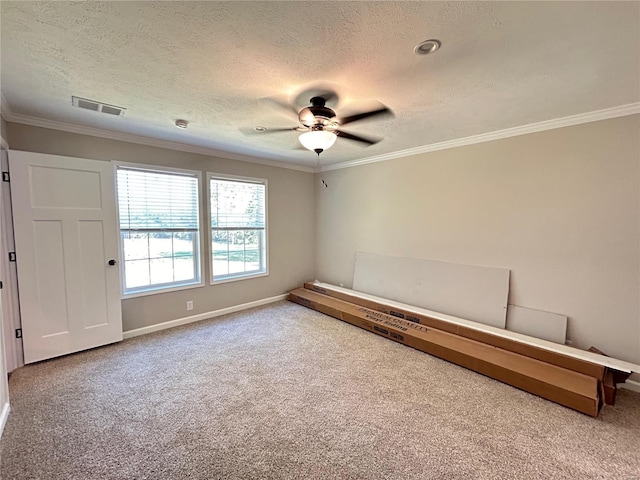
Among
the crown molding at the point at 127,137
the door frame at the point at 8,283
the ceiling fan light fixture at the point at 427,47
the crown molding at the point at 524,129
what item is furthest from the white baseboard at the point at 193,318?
the ceiling fan light fixture at the point at 427,47

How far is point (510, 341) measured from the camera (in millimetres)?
2844

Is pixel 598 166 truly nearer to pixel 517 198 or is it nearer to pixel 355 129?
pixel 517 198

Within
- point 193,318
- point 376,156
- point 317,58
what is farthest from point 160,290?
point 376,156

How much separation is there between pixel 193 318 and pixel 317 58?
3.75 m

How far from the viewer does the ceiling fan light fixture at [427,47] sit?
160 centimetres

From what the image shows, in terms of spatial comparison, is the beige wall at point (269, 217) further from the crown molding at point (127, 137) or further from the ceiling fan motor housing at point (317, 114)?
the ceiling fan motor housing at point (317, 114)

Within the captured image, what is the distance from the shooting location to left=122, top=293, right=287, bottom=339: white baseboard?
3.57 metres

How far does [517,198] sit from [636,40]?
1.73m

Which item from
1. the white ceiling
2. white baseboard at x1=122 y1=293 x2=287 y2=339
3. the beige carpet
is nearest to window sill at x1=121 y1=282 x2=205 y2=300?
white baseboard at x1=122 y1=293 x2=287 y2=339

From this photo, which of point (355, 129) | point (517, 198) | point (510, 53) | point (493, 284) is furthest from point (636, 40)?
point (493, 284)

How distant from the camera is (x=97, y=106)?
2.50 m

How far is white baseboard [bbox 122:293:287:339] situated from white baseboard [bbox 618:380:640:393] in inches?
171

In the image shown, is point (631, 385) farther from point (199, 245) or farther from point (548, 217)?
point (199, 245)

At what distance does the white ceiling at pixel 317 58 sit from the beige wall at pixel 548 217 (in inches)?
17.5
